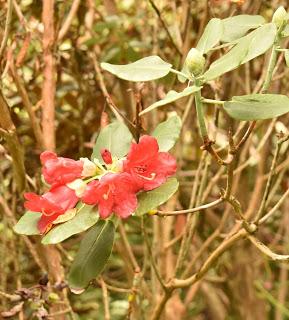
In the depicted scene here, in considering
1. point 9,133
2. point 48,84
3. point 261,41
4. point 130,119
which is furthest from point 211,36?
point 130,119

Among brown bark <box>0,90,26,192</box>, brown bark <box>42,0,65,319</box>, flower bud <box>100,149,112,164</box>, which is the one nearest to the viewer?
flower bud <box>100,149,112,164</box>

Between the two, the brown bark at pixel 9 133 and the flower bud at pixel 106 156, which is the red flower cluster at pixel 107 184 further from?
the brown bark at pixel 9 133

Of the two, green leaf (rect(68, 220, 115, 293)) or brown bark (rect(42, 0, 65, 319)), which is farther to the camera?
brown bark (rect(42, 0, 65, 319))

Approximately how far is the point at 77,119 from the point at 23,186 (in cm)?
53

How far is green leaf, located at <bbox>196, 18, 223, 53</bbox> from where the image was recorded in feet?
2.35

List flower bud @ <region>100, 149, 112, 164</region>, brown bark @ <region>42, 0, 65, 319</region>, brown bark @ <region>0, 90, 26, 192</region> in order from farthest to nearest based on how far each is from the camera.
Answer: brown bark @ <region>42, 0, 65, 319</region>
brown bark @ <region>0, 90, 26, 192</region>
flower bud @ <region>100, 149, 112, 164</region>

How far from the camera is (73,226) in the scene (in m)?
0.72

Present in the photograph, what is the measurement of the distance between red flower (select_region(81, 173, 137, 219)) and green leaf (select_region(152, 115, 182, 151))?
83mm

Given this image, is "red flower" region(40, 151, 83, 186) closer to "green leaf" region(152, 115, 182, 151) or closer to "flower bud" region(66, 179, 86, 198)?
"flower bud" region(66, 179, 86, 198)

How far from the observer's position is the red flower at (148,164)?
708 mm

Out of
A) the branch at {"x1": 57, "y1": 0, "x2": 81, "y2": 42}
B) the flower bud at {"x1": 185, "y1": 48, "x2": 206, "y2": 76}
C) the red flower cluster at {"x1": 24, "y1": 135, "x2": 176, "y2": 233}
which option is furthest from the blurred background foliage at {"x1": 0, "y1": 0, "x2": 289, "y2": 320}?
the flower bud at {"x1": 185, "y1": 48, "x2": 206, "y2": 76}

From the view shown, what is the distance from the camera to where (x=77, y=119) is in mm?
1618

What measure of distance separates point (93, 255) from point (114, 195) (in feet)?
0.39

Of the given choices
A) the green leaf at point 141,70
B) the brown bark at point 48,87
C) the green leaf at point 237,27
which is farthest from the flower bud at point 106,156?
the brown bark at point 48,87
